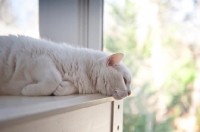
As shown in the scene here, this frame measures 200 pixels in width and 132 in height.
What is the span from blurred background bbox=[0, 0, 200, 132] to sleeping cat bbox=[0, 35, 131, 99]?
1.05 feet

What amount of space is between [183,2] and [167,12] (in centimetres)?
9

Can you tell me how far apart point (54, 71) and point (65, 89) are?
0.26ft

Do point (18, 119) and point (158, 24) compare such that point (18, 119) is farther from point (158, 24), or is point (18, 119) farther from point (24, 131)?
point (158, 24)

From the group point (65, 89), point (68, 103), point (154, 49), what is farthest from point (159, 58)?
point (68, 103)

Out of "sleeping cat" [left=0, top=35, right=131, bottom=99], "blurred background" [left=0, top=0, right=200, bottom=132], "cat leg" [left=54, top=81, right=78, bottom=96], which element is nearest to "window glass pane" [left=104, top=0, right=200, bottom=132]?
"blurred background" [left=0, top=0, right=200, bottom=132]

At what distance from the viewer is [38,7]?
4.49 feet

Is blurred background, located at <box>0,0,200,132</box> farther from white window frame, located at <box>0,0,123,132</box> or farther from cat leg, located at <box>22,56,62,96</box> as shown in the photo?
cat leg, located at <box>22,56,62,96</box>

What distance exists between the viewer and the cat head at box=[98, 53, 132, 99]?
3.07ft

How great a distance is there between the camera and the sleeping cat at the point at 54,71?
854 millimetres

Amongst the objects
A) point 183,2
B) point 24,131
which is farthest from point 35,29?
point 24,131

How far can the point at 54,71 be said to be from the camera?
87cm

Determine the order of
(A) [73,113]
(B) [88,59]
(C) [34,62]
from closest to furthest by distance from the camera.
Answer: (A) [73,113], (C) [34,62], (B) [88,59]

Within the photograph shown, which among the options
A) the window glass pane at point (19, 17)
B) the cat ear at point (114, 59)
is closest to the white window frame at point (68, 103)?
the window glass pane at point (19, 17)

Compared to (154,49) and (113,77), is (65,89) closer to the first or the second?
(113,77)
